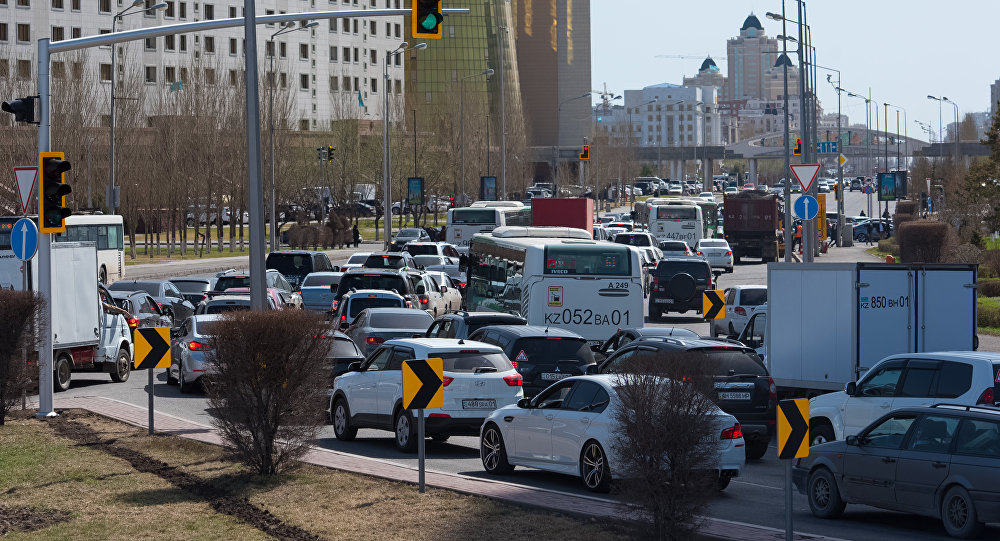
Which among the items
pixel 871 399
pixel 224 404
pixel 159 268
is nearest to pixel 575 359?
pixel 871 399

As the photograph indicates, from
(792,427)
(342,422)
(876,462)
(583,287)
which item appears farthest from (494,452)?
(583,287)

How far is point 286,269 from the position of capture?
43625 mm

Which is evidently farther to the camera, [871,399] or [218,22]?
[218,22]

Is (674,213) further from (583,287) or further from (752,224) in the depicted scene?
(583,287)

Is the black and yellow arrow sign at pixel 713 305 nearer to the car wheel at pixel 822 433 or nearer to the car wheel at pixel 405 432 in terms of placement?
the car wheel at pixel 822 433

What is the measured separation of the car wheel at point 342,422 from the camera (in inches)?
731

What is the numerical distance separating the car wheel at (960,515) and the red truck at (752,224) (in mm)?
57387

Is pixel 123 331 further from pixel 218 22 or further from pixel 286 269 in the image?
pixel 286 269

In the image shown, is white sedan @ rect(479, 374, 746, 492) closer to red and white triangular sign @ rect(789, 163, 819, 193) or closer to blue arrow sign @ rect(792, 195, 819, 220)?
red and white triangular sign @ rect(789, 163, 819, 193)

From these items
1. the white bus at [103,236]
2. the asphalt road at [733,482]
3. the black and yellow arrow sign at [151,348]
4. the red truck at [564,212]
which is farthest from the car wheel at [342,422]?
the red truck at [564,212]

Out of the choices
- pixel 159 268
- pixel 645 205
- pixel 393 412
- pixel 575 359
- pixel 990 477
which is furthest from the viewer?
pixel 645 205

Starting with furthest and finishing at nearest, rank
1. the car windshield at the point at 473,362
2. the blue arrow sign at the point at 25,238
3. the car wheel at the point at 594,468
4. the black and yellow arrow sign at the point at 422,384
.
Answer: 1. the blue arrow sign at the point at 25,238
2. the car windshield at the point at 473,362
3. the car wheel at the point at 594,468
4. the black and yellow arrow sign at the point at 422,384

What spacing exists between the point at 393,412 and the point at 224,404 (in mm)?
3660

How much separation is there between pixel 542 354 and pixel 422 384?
281 inches
